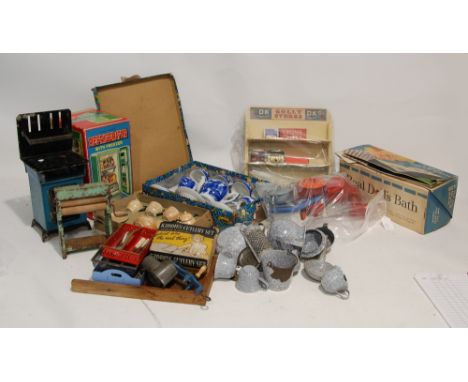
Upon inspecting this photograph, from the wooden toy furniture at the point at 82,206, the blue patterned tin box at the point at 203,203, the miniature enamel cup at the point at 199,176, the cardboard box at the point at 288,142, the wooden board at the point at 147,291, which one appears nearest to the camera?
the wooden board at the point at 147,291

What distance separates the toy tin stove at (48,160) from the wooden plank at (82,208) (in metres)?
0.12

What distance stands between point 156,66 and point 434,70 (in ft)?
4.22

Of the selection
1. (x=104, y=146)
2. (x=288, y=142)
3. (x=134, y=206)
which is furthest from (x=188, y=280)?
(x=288, y=142)

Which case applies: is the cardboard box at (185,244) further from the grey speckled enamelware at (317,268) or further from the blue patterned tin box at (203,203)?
the grey speckled enamelware at (317,268)

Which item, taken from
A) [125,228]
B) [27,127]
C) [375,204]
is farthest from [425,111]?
[27,127]

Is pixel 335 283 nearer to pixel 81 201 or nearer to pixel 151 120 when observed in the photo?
pixel 81 201

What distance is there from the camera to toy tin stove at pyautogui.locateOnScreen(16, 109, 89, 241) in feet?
6.63

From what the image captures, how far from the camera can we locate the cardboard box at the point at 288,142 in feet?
8.47

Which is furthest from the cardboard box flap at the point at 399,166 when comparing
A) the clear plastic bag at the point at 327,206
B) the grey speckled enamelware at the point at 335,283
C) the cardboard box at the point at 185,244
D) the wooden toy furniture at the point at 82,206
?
the wooden toy furniture at the point at 82,206

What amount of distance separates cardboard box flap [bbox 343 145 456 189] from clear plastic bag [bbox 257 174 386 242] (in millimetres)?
123

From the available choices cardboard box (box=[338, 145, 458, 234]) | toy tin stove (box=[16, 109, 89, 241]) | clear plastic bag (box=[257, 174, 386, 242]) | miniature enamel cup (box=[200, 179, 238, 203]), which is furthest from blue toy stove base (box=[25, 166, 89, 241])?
cardboard box (box=[338, 145, 458, 234])

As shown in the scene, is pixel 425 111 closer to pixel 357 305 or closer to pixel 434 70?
pixel 434 70

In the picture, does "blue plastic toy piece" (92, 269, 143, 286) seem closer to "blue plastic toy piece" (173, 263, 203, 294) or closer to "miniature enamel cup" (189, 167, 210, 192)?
"blue plastic toy piece" (173, 263, 203, 294)

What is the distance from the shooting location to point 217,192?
7.49ft
